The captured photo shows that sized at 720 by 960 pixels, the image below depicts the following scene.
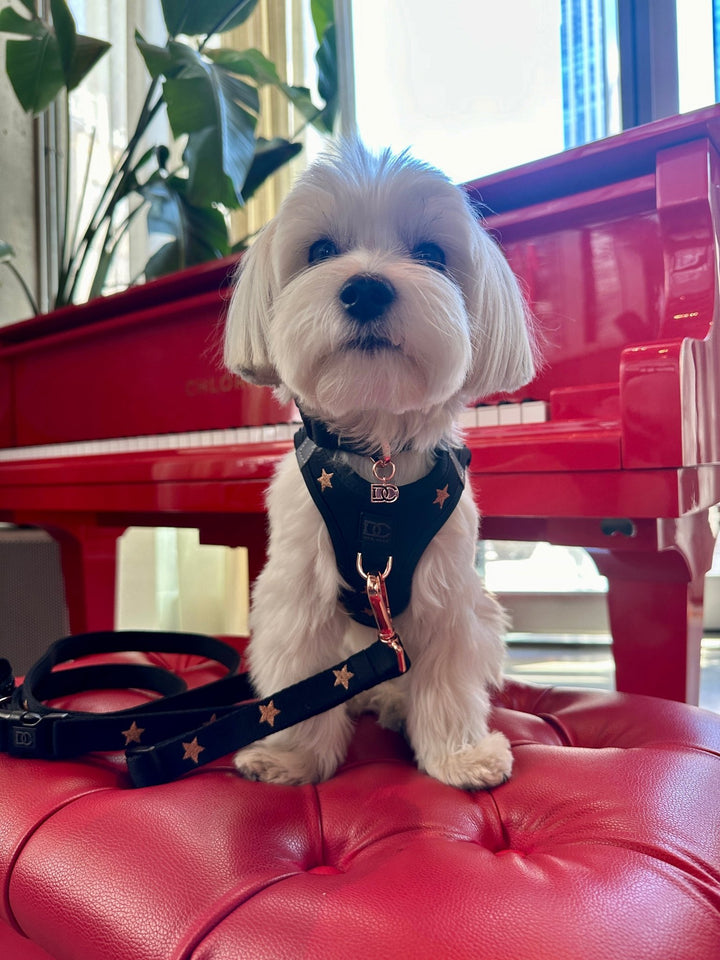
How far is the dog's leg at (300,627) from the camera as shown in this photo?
74 cm

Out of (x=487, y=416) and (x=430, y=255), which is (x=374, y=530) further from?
(x=487, y=416)

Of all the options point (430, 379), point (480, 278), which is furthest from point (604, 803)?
point (480, 278)

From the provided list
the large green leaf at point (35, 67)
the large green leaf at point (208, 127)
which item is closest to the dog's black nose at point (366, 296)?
the large green leaf at point (208, 127)

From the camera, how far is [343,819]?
60cm

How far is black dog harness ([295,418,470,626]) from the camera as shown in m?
0.74

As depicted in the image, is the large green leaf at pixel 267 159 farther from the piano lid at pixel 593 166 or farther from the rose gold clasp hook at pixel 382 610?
the rose gold clasp hook at pixel 382 610

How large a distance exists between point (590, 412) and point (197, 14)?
1658 mm

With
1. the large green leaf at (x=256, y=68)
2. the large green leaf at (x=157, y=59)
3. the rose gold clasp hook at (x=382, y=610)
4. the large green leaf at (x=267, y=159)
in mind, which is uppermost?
the large green leaf at (x=256, y=68)

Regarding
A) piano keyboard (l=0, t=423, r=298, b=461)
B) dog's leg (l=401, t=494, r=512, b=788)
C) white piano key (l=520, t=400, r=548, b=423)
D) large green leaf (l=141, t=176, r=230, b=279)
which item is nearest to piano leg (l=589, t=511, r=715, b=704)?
white piano key (l=520, t=400, r=548, b=423)

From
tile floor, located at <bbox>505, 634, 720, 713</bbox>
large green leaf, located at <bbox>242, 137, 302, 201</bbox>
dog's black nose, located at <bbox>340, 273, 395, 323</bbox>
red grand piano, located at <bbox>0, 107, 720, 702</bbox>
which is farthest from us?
tile floor, located at <bbox>505, 634, 720, 713</bbox>

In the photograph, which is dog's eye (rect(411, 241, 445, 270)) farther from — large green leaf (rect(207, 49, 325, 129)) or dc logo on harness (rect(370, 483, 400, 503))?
large green leaf (rect(207, 49, 325, 129))

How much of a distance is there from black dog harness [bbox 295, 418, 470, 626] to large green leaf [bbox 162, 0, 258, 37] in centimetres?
167

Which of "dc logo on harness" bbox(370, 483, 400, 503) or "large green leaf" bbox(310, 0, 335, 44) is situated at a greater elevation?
"large green leaf" bbox(310, 0, 335, 44)

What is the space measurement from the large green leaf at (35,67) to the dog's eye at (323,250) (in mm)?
1744
